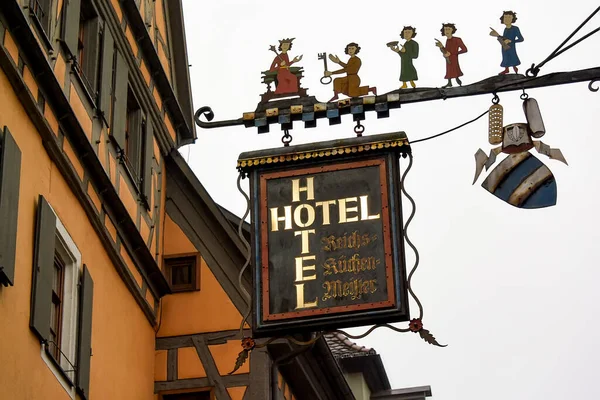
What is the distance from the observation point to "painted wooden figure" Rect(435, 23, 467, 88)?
47.2 feet

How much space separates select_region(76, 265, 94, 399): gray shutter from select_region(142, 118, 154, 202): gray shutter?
310 centimetres

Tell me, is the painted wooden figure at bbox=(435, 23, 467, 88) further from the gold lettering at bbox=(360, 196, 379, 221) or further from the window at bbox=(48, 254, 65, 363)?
the window at bbox=(48, 254, 65, 363)

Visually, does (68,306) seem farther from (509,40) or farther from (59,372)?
(509,40)

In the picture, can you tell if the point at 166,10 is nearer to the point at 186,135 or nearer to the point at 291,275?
the point at 186,135

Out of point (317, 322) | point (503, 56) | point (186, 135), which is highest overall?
point (186, 135)

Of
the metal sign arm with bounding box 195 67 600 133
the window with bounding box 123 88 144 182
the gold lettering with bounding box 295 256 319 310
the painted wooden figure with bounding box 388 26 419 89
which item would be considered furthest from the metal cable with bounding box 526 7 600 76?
the window with bounding box 123 88 144 182

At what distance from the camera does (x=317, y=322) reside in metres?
13.8

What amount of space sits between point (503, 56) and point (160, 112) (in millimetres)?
7513

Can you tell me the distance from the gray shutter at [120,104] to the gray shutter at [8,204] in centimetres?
388

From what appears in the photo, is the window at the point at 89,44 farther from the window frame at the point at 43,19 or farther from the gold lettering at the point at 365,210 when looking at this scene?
the gold lettering at the point at 365,210

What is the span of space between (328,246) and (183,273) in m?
6.10

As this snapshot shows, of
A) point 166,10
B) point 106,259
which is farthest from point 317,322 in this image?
point 166,10

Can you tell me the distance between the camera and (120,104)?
18.3 metres

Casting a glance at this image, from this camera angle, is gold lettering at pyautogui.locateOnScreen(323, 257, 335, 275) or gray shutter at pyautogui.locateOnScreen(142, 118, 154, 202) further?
gray shutter at pyautogui.locateOnScreen(142, 118, 154, 202)
